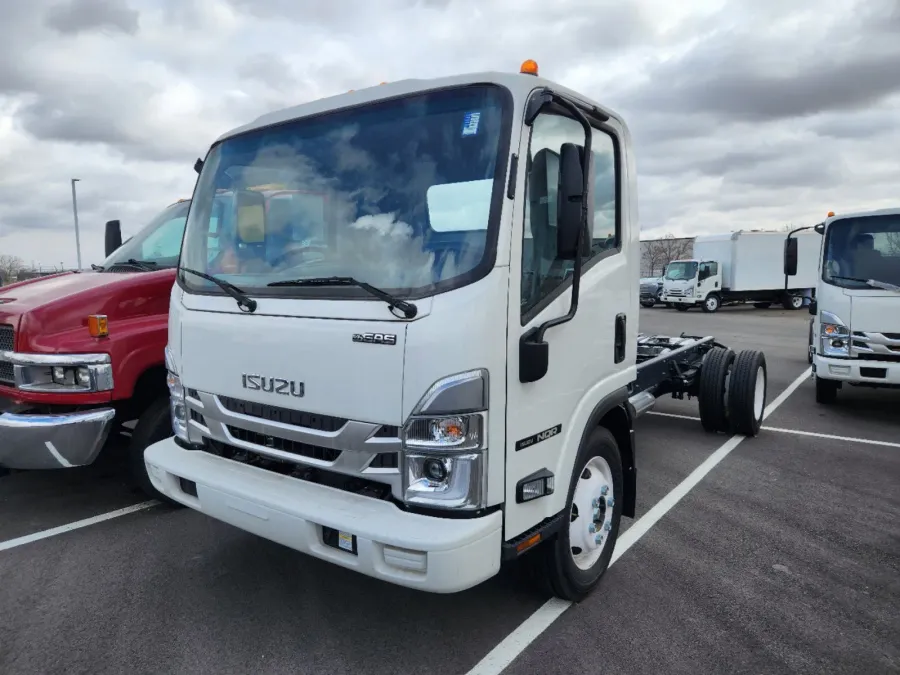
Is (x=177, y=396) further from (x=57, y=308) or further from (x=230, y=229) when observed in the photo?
(x=57, y=308)

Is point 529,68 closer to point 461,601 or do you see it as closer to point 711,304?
point 461,601

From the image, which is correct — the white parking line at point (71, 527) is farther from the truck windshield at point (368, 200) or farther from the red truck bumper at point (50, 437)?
the truck windshield at point (368, 200)

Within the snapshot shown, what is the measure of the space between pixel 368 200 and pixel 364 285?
1.60 ft

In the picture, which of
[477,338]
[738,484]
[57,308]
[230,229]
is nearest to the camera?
[477,338]

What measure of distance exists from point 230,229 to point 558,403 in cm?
195

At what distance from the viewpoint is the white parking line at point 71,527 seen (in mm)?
4254

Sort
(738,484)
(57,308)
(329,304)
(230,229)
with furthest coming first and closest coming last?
(738,484)
(57,308)
(230,229)
(329,304)

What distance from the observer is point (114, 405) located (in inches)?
170

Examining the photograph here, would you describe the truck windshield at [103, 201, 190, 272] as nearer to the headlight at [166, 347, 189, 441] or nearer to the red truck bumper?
the red truck bumper

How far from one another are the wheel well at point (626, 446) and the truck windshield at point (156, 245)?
138 inches

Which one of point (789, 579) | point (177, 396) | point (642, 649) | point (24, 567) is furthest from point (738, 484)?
point (24, 567)

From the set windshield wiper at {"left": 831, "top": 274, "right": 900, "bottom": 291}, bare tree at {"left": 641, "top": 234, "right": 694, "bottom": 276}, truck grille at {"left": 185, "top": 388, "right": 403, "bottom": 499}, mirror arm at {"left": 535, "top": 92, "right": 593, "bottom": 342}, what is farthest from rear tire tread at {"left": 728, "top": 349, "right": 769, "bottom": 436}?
bare tree at {"left": 641, "top": 234, "right": 694, "bottom": 276}

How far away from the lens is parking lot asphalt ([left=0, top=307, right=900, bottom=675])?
2.99m

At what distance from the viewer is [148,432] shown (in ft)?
14.7
